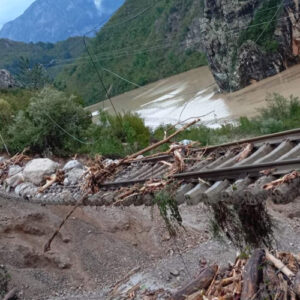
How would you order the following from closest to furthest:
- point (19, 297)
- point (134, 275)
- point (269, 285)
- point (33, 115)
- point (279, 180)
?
point (279, 180)
point (269, 285)
point (19, 297)
point (134, 275)
point (33, 115)

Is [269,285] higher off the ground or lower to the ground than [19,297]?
higher

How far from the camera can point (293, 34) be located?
159ft

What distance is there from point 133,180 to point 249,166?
2290 mm

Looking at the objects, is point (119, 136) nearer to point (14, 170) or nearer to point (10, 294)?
point (14, 170)

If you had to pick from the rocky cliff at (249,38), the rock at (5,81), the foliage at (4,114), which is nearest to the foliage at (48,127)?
the foliage at (4,114)

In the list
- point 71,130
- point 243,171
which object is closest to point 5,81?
point 71,130

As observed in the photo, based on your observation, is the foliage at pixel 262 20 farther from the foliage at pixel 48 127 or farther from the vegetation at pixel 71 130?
the foliage at pixel 48 127

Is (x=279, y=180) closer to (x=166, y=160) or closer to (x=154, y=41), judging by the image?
(x=166, y=160)

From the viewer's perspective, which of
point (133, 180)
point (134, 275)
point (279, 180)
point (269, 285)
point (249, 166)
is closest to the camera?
point (279, 180)

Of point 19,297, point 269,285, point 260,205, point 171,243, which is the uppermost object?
point 260,205

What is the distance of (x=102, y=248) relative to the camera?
11.7 metres

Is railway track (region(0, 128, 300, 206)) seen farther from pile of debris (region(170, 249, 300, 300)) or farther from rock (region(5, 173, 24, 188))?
rock (region(5, 173, 24, 188))

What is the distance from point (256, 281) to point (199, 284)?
1.53m

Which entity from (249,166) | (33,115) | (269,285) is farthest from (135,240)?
(33,115)
